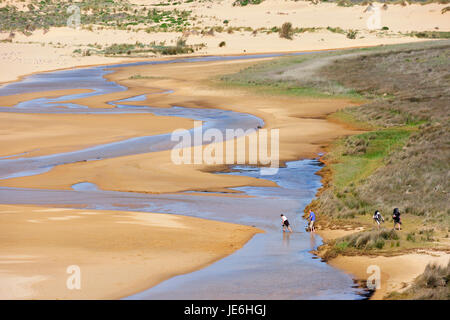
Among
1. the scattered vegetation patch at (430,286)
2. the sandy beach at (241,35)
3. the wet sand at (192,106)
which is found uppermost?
the sandy beach at (241,35)

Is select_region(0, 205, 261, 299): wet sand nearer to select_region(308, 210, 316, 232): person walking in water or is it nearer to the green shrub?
select_region(308, 210, 316, 232): person walking in water

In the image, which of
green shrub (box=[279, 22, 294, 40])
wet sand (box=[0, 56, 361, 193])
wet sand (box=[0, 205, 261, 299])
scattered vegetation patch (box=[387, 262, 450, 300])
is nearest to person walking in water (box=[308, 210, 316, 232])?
wet sand (box=[0, 205, 261, 299])

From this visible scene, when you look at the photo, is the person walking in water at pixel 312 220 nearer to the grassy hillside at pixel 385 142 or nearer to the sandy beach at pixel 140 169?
the sandy beach at pixel 140 169

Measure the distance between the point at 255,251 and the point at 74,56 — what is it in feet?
190

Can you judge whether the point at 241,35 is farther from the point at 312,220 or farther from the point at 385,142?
A: the point at 312,220

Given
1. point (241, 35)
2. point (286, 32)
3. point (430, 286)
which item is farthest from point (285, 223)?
point (241, 35)

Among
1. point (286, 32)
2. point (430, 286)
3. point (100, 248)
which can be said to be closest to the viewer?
point (430, 286)

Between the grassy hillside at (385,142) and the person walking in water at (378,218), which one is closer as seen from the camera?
the person walking in water at (378,218)

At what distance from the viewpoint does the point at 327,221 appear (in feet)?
62.4

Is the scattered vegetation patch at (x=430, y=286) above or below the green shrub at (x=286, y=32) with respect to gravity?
below

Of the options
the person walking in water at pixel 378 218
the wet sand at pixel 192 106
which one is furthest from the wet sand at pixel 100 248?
the wet sand at pixel 192 106

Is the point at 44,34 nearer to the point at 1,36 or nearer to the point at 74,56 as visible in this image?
the point at 1,36

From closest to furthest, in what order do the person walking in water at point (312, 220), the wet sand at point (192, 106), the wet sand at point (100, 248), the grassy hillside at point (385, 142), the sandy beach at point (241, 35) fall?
the wet sand at point (100, 248) < the person walking in water at point (312, 220) < the grassy hillside at point (385, 142) < the wet sand at point (192, 106) < the sandy beach at point (241, 35)
